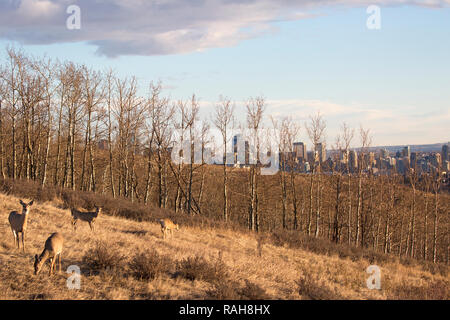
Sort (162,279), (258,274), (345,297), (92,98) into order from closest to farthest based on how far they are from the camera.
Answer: (162,279), (345,297), (258,274), (92,98)

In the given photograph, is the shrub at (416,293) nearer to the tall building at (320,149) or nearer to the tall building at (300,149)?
the tall building at (320,149)

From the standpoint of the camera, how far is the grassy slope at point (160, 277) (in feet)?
24.3

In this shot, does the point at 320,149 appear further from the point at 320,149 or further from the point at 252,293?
the point at 252,293

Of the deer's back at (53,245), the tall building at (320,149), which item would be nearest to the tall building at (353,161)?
the tall building at (320,149)

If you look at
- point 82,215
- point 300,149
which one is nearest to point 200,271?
point 82,215

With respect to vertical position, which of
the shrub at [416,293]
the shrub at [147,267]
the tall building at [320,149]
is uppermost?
the tall building at [320,149]

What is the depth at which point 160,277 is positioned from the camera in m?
8.52

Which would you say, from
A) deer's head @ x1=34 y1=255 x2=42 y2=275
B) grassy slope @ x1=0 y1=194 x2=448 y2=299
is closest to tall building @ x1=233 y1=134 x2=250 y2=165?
grassy slope @ x1=0 y1=194 x2=448 y2=299

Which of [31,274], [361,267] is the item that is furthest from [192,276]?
[361,267]
